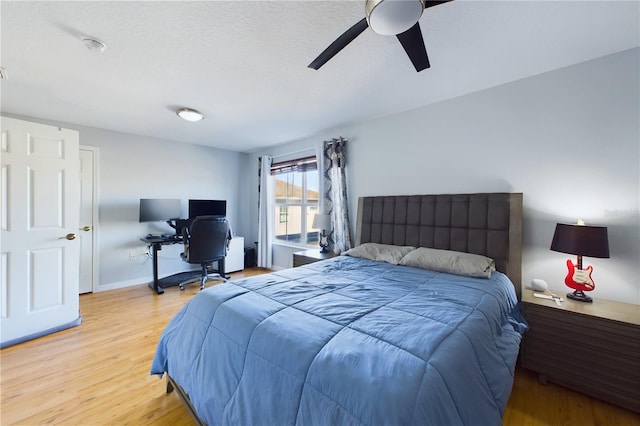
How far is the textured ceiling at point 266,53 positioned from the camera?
152 cm

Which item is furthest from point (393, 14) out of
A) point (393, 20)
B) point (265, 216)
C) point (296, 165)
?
point (265, 216)

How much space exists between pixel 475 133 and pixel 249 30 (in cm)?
229

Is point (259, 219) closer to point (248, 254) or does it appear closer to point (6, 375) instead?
point (248, 254)

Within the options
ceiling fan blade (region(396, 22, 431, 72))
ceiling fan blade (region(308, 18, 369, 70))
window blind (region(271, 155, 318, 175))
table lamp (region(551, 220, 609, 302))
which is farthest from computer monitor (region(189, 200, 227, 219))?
table lamp (region(551, 220, 609, 302))

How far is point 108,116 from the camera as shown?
10.6 ft

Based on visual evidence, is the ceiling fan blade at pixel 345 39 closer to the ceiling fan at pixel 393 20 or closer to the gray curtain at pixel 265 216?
the ceiling fan at pixel 393 20

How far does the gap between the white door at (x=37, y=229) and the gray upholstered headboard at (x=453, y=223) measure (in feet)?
10.6

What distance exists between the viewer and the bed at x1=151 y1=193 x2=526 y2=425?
879 mm

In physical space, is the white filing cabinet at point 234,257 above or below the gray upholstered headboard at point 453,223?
below

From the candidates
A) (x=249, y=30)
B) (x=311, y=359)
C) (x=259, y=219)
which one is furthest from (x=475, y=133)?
(x=259, y=219)

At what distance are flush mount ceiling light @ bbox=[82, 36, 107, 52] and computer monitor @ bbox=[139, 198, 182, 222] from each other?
8.40ft

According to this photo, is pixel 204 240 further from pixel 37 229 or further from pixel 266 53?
pixel 266 53

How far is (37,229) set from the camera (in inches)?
96.7

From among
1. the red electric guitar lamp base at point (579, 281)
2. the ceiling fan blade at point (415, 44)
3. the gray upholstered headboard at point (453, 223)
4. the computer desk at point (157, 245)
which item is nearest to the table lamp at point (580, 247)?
the red electric guitar lamp base at point (579, 281)
